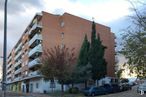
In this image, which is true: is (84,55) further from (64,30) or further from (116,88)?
(64,30)

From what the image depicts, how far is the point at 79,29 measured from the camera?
86.2 meters

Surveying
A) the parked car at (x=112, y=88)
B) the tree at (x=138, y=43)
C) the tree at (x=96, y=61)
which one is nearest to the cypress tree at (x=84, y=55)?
the tree at (x=96, y=61)

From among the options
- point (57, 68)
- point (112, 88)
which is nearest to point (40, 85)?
point (112, 88)

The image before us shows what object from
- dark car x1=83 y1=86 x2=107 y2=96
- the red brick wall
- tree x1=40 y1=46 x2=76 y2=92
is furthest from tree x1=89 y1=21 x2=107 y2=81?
the red brick wall

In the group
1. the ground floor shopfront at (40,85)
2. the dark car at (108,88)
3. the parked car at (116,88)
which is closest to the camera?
the dark car at (108,88)

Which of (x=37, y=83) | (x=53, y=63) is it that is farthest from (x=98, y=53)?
(x=37, y=83)

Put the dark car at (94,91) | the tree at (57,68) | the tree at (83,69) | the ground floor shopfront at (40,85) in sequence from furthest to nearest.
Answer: the ground floor shopfront at (40,85)
the tree at (83,69)
the dark car at (94,91)
the tree at (57,68)

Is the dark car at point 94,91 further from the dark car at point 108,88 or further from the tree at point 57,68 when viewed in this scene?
the tree at point 57,68

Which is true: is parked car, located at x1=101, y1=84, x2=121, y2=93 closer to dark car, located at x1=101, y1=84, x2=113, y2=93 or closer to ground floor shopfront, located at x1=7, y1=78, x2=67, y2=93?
dark car, located at x1=101, y1=84, x2=113, y2=93

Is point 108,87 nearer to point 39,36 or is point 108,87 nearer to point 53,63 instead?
point 53,63

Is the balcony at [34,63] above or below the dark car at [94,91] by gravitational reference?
above

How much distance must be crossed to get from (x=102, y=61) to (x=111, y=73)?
15924mm

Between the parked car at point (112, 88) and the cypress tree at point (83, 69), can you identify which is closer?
the cypress tree at point (83, 69)

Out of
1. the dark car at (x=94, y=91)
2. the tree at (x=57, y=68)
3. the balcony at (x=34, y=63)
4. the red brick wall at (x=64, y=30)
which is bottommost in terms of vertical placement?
the dark car at (x=94, y=91)
